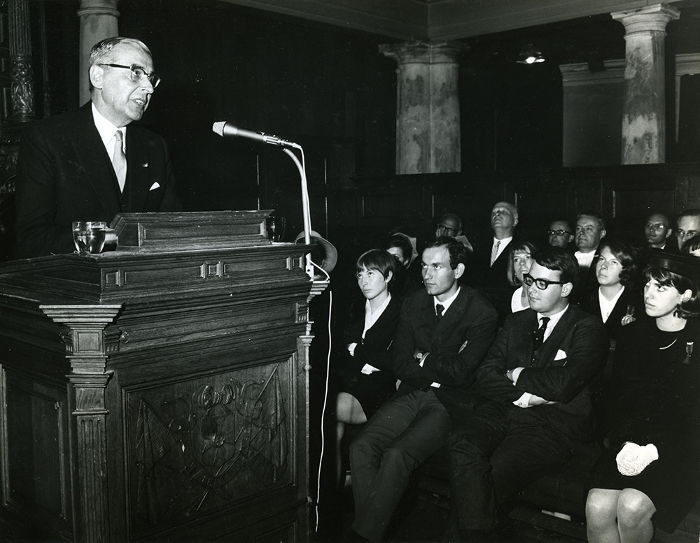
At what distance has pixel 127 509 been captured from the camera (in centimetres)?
190

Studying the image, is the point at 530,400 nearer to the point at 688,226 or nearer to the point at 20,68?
the point at 688,226

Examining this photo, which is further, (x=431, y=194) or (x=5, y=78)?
(x=431, y=194)

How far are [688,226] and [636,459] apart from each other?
3.48 metres

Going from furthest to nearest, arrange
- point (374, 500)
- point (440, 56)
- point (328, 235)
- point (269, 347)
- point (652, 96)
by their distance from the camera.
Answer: point (440, 56) → point (328, 235) → point (652, 96) → point (374, 500) → point (269, 347)

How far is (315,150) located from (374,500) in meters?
7.31

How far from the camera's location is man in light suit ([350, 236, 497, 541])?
3.12 m

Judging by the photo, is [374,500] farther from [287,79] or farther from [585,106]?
[585,106]

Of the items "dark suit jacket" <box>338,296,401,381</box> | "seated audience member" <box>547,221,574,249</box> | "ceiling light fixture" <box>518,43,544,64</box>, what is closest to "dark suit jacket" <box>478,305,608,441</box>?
"dark suit jacket" <box>338,296,401,381</box>

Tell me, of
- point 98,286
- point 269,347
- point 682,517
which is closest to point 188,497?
point 269,347

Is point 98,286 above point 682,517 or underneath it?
above

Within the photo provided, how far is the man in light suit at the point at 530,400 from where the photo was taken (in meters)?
2.94

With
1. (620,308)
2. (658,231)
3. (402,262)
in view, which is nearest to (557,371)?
(620,308)

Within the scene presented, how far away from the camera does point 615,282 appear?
4086mm

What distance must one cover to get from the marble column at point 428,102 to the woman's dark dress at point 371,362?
636 centimetres
